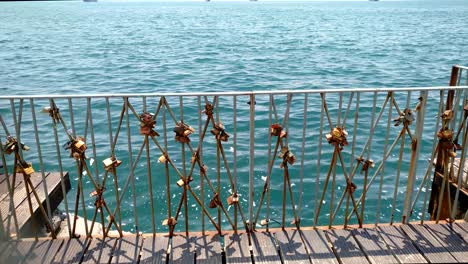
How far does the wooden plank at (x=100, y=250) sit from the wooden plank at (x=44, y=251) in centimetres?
33

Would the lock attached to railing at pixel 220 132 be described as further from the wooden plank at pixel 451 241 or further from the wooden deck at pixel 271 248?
the wooden plank at pixel 451 241

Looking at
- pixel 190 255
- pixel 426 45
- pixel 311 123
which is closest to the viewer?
pixel 190 255

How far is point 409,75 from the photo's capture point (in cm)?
2408

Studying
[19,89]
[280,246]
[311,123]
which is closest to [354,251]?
[280,246]

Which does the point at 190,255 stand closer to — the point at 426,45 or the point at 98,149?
the point at 98,149

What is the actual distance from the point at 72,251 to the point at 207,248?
1364mm

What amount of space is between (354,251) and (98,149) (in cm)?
954

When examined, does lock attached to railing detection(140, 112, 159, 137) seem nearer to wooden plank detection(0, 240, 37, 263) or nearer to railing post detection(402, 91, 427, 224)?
wooden plank detection(0, 240, 37, 263)

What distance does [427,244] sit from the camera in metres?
4.67

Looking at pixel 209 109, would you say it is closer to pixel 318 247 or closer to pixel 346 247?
pixel 318 247

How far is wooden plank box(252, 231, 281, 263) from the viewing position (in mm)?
4440

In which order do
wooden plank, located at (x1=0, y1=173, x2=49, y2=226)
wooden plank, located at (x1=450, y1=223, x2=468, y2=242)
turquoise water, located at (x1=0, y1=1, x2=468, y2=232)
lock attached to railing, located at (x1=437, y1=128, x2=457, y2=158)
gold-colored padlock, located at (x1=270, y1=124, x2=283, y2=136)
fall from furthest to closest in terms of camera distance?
turquoise water, located at (x1=0, y1=1, x2=468, y2=232) → wooden plank, located at (x1=0, y1=173, x2=49, y2=226) → lock attached to railing, located at (x1=437, y1=128, x2=457, y2=158) → wooden plank, located at (x1=450, y1=223, x2=468, y2=242) → gold-colored padlock, located at (x1=270, y1=124, x2=283, y2=136)

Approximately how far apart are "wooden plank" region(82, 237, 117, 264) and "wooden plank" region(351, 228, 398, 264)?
256 centimetres

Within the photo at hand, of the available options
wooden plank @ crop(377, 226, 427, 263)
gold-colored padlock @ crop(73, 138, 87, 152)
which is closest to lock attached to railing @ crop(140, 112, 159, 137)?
gold-colored padlock @ crop(73, 138, 87, 152)
